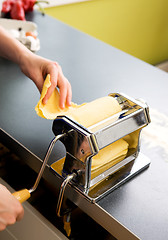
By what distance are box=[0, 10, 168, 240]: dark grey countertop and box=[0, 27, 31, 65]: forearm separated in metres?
0.08

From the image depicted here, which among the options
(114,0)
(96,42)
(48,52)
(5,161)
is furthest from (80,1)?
(5,161)

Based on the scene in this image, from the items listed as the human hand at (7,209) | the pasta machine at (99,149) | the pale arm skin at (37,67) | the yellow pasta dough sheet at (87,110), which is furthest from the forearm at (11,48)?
the human hand at (7,209)

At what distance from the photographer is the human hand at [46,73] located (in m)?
1.03

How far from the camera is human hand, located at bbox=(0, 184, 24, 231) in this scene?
2.56 feet

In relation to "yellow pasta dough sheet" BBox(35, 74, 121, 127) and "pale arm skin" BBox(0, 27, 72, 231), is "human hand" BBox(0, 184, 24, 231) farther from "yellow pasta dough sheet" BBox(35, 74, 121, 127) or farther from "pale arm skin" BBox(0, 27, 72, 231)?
"yellow pasta dough sheet" BBox(35, 74, 121, 127)

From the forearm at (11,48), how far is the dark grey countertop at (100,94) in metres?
0.08

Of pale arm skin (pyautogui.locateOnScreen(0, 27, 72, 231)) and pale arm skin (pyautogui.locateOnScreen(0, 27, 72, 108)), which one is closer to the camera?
pale arm skin (pyautogui.locateOnScreen(0, 27, 72, 231))

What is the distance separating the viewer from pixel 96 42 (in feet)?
5.50

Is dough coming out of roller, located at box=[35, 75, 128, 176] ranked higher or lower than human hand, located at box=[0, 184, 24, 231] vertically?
higher

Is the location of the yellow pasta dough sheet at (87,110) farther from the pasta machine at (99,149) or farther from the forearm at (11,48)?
the forearm at (11,48)

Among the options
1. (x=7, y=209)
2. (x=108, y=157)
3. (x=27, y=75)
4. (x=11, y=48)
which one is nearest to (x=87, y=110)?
(x=108, y=157)

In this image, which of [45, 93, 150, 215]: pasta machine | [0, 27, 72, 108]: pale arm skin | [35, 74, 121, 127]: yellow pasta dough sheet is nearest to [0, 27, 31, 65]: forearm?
[0, 27, 72, 108]: pale arm skin

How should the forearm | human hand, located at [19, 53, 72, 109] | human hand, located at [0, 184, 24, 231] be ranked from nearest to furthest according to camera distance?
human hand, located at [0, 184, 24, 231]
human hand, located at [19, 53, 72, 109]
the forearm

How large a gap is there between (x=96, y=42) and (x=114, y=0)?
54.3 inches
